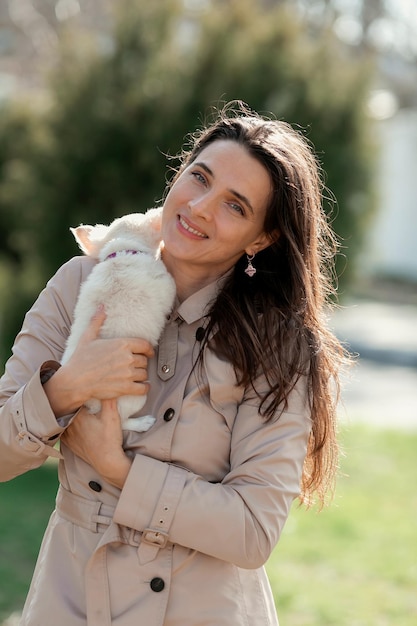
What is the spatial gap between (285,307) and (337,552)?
4.01 meters

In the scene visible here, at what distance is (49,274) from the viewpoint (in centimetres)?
799

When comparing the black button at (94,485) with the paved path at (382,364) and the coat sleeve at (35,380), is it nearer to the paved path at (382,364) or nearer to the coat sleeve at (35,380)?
the coat sleeve at (35,380)

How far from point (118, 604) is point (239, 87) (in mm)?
6213

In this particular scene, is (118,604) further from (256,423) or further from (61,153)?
(61,153)

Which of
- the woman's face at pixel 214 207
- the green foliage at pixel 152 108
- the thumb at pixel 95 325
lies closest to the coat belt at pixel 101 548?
the thumb at pixel 95 325

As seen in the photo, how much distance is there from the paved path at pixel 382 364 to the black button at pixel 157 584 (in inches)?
168

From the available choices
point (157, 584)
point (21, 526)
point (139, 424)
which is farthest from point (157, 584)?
point (21, 526)

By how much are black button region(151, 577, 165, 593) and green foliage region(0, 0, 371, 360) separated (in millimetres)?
5493

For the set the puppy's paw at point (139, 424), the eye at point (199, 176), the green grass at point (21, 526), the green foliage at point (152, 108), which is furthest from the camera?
the green foliage at point (152, 108)

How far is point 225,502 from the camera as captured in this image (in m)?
2.18

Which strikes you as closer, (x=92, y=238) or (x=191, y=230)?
(x=191, y=230)

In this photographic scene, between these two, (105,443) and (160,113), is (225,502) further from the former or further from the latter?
(160,113)

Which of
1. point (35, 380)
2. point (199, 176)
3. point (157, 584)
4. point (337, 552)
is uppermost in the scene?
point (199, 176)

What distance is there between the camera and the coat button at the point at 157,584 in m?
2.22
